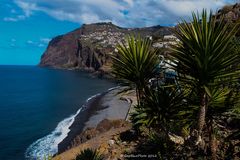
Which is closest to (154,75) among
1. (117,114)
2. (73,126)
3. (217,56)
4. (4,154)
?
(217,56)

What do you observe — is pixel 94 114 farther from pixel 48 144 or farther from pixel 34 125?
pixel 48 144

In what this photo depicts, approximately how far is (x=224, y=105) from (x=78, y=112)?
171ft

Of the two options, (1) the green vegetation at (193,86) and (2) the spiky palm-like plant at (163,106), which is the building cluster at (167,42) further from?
(2) the spiky palm-like plant at (163,106)

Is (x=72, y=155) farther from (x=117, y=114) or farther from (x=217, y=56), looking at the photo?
(x=117, y=114)

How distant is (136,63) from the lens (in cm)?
952

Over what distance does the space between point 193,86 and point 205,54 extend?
2.65 ft

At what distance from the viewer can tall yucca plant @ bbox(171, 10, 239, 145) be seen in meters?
7.12

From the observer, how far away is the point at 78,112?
194 feet

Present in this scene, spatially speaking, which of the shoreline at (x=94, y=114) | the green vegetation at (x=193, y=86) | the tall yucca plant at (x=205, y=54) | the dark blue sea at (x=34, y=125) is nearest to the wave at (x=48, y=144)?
the dark blue sea at (x=34, y=125)

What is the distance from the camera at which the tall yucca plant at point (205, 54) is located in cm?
712

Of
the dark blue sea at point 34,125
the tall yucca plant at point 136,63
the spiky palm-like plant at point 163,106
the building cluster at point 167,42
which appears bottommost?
the dark blue sea at point 34,125

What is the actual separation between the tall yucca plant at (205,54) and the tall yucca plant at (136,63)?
211 cm

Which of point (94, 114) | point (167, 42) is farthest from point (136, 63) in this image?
point (94, 114)

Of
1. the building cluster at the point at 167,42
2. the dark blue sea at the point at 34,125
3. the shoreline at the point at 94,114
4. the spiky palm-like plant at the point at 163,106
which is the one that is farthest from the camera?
the shoreline at the point at 94,114
